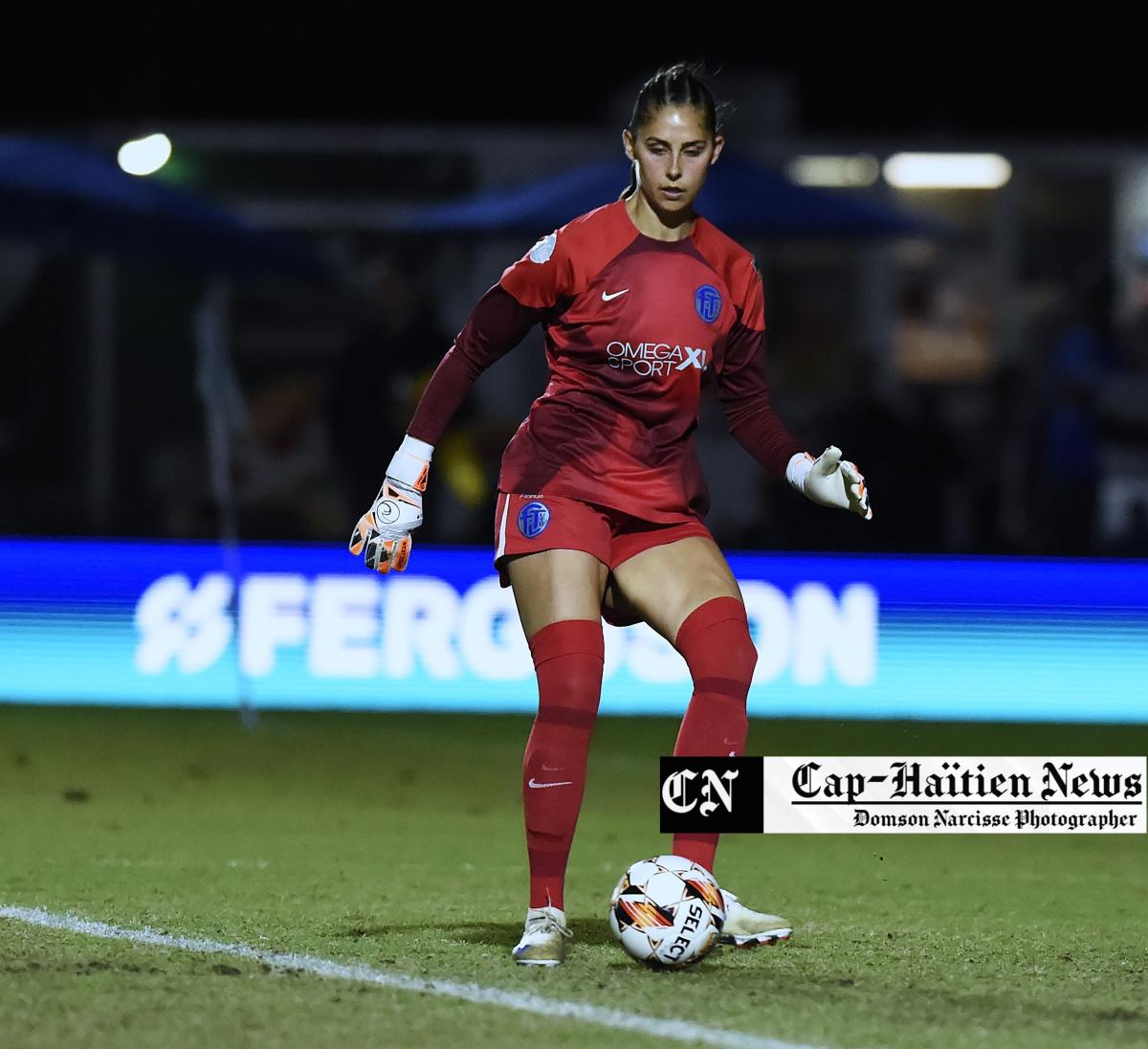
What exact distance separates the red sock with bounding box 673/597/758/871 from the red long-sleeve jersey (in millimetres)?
285

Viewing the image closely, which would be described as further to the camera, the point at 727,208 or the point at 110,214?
the point at 727,208

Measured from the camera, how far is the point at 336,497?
14.4m

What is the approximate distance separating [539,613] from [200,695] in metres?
5.92

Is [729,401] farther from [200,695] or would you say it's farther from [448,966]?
[200,695]

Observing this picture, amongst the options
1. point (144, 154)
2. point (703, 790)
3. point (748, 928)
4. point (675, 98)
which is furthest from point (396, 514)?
point (144, 154)

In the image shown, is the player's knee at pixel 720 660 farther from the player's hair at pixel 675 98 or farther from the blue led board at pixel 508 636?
the blue led board at pixel 508 636

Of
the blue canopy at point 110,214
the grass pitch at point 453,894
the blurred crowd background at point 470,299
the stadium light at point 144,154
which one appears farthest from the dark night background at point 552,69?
the grass pitch at point 453,894

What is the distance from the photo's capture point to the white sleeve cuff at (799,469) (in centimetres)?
586

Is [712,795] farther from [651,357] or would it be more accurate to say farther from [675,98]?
[675,98]

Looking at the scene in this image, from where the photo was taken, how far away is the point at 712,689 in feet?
18.5

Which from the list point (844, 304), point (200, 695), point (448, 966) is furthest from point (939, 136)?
point (448, 966)

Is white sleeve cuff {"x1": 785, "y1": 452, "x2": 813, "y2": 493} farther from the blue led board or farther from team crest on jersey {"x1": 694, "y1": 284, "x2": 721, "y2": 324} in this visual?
the blue led board

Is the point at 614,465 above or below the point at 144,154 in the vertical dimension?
below

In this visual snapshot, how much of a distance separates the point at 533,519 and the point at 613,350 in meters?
0.44
